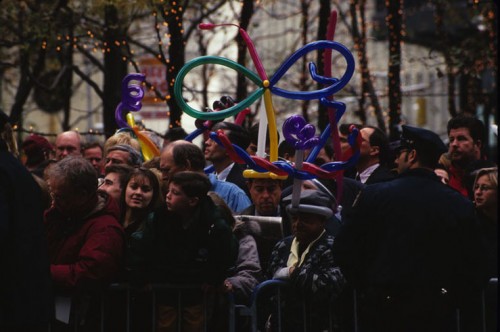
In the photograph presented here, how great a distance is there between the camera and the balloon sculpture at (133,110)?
1167 cm

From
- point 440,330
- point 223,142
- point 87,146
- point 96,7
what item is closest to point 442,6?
point 96,7

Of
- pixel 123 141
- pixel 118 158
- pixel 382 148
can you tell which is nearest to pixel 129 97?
pixel 123 141

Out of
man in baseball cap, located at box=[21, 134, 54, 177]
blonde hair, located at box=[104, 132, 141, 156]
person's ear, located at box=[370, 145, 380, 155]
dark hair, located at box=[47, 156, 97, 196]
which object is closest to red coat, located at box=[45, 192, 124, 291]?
dark hair, located at box=[47, 156, 97, 196]

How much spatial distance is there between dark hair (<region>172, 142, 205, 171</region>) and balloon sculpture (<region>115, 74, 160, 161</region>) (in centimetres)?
182

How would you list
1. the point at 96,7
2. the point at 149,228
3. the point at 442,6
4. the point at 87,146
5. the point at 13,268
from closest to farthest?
the point at 13,268 → the point at 149,228 → the point at 87,146 → the point at 96,7 → the point at 442,6

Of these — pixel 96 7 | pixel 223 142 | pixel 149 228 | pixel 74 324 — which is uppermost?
pixel 96 7

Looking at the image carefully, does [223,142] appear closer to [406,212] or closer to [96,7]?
[406,212]

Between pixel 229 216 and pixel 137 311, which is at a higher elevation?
pixel 229 216

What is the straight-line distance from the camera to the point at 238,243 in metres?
8.68

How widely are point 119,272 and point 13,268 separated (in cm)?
138

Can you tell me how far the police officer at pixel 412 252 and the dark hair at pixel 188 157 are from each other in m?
2.15

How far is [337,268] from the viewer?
8539mm

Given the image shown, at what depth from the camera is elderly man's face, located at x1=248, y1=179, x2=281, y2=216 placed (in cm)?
973

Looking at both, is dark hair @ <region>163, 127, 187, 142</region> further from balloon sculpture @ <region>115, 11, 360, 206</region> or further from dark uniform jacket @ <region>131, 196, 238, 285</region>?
dark uniform jacket @ <region>131, 196, 238, 285</region>
